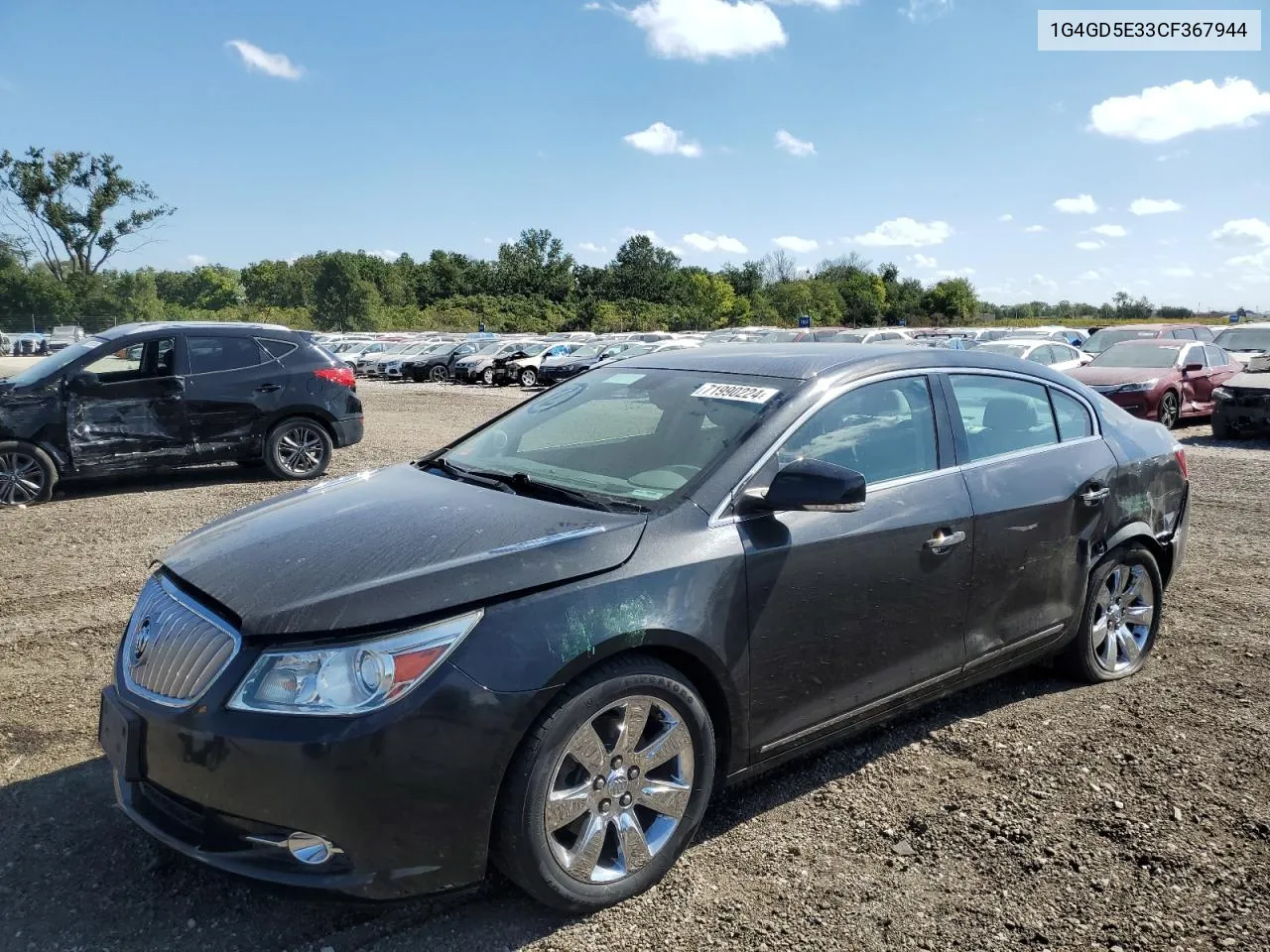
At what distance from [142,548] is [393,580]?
5519 millimetres

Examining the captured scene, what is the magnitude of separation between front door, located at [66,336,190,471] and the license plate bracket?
7209 mm

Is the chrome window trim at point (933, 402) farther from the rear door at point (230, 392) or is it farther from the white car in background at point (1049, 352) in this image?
the white car in background at point (1049, 352)

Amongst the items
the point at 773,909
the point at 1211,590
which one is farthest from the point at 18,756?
the point at 1211,590

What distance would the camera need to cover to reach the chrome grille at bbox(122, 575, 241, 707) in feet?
8.29

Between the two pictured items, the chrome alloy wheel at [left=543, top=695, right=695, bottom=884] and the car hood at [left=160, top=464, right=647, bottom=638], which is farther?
the chrome alloy wheel at [left=543, top=695, right=695, bottom=884]

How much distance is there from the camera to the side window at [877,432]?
11.0 feet

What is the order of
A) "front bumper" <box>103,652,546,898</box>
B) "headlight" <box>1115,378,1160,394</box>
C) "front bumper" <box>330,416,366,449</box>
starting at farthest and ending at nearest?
1. "headlight" <box>1115,378,1160,394</box>
2. "front bumper" <box>330,416,366,449</box>
3. "front bumper" <box>103,652,546,898</box>

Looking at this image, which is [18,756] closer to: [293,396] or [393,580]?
[393,580]

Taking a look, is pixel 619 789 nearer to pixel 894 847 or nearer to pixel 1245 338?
pixel 894 847

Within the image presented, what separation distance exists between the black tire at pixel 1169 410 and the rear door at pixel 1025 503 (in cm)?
1286

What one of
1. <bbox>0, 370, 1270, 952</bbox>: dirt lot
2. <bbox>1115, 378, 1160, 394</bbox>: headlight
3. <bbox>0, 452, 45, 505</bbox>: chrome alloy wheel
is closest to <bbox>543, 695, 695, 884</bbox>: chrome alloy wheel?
<bbox>0, 370, 1270, 952</bbox>: dirt lot

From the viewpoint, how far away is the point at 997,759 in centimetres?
366

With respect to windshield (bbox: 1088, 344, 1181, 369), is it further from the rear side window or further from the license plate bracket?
the license plate bracket

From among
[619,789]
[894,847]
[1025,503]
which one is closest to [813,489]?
[619,789]
